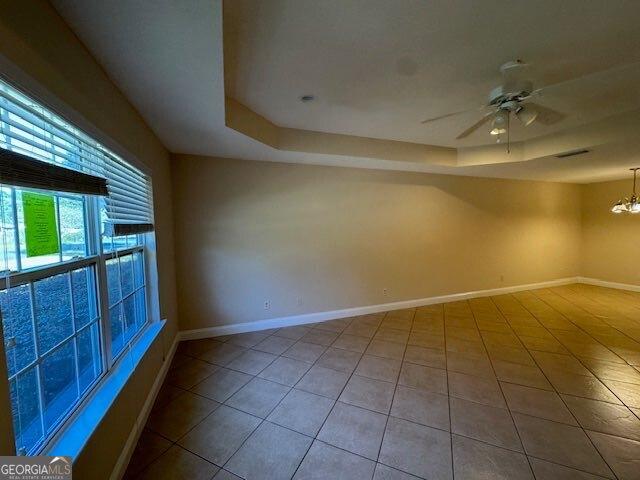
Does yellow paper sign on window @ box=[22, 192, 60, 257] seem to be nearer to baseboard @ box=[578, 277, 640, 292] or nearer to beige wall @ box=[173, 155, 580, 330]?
beige wall @ box=[173, 155, 580, 330]

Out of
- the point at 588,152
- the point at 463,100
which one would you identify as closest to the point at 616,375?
the point at 588,152

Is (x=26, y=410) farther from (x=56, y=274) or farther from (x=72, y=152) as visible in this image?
(x=72, y=152)

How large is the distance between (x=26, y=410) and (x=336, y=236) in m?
3.23

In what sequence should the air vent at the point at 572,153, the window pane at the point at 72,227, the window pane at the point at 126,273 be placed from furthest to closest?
the air vent at the point at 572,153, the window pane at the point at 126,273, the window pane at the point at 72,227

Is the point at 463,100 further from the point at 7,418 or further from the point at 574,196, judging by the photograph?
the point at 574,196

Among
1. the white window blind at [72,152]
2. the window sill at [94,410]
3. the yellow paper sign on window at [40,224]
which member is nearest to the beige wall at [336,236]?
the white window blind at [72,152]

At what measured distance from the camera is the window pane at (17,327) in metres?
0.90

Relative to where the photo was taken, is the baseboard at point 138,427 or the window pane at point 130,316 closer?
the baseboard at point 138,427

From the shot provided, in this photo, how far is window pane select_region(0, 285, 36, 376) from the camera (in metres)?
0.90

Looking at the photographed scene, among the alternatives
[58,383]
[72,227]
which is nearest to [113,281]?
[72,227]

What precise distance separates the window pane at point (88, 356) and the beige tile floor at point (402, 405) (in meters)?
0.60

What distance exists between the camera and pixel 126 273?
2047mm

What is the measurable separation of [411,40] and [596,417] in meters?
2.97

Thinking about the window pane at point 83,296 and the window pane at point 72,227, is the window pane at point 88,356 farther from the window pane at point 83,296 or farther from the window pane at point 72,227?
the window pane at point 72,227
